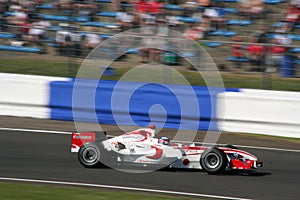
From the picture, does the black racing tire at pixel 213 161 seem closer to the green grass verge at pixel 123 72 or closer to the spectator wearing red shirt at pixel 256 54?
the green grass verge at pixel 123 72

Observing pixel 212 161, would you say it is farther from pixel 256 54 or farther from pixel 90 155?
pixel 256 54

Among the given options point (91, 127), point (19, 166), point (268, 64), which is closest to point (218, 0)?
point (268, 64)

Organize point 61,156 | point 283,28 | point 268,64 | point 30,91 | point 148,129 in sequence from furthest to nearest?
point 283,28, point 30,91, point 268,64, point 61,156, point 148,129

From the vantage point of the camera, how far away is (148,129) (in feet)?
26.6

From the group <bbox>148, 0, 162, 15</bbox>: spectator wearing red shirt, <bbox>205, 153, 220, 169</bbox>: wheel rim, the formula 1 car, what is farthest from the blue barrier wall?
<bbox>205, 153, 220, 169</bbox>: wheel rim

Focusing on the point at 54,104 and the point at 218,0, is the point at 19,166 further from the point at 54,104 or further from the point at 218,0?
the point at 218,0

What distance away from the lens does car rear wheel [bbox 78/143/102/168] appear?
319 inches

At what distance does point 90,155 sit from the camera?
26.8 ft

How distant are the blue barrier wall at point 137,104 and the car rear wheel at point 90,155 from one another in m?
3.84

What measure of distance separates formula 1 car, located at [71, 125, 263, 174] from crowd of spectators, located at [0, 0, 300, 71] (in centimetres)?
441

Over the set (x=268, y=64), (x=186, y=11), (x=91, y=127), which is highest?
(x=186, y=11)

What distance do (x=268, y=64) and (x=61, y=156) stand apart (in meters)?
4.78

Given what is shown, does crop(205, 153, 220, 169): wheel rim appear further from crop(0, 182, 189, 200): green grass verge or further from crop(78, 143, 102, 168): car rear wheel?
crop(78, 143, 102, 168): car rear wheel

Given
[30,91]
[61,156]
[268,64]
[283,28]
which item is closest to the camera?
[61,156]
